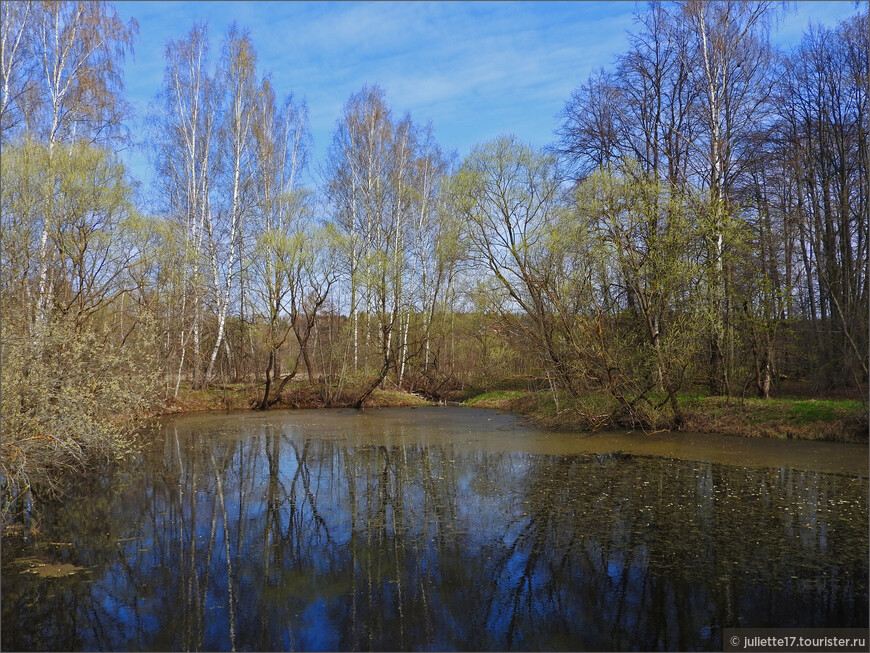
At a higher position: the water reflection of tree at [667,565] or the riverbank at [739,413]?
the riverbank at [739,413]

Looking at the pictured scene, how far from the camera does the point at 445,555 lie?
6066mm

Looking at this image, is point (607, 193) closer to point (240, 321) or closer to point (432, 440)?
point (432, 440)

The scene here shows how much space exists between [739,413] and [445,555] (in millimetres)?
11511

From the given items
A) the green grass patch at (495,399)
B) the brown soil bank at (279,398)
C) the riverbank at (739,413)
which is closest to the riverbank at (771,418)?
the riverbank at (739,413)

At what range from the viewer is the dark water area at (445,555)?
14.8ft

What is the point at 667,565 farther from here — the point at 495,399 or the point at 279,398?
the point at 279,398

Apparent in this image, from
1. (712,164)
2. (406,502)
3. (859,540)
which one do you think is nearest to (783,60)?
(712,164)

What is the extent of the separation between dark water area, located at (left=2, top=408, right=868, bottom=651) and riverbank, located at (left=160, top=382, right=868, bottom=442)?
186 centimetres

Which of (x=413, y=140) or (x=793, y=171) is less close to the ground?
(x=413, y=140)

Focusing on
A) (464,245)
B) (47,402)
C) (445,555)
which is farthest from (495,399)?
(47,402)

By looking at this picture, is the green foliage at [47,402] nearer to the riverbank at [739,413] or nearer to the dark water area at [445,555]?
the dark water area at [445,555]

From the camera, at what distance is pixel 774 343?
50.3 ft

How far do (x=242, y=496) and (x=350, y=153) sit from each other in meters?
19.1

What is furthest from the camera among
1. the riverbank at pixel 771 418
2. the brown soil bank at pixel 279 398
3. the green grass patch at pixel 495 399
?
the green grass patch at pixel 495 399
